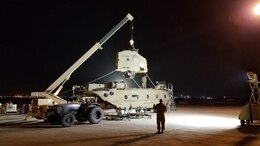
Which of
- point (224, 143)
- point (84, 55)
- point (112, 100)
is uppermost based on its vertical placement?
point (84, 55)

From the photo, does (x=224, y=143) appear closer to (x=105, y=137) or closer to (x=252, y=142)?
(x=252, y=142)

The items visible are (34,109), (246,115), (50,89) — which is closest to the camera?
(246,115)

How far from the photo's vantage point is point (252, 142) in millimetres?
12586

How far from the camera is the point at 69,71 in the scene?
2541cm

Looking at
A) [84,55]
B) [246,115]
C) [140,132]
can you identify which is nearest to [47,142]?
[140,132]

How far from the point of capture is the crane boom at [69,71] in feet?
78.4

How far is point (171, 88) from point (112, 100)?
10.1m

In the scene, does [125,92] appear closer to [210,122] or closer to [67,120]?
[210,122]

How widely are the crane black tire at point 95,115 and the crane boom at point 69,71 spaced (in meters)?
4.32

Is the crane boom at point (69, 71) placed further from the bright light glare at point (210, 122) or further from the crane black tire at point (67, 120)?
the bright light glare at point (210, 122)

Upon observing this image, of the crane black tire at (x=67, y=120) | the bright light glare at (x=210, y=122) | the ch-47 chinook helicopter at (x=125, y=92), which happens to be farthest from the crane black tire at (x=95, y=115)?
the bright light glare at (x=210, y=122)

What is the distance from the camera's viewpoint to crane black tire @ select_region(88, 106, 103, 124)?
784 inches

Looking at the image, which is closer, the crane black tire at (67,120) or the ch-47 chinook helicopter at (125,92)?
the crane black tire at (67,120)

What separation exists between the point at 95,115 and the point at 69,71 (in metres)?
6.38
